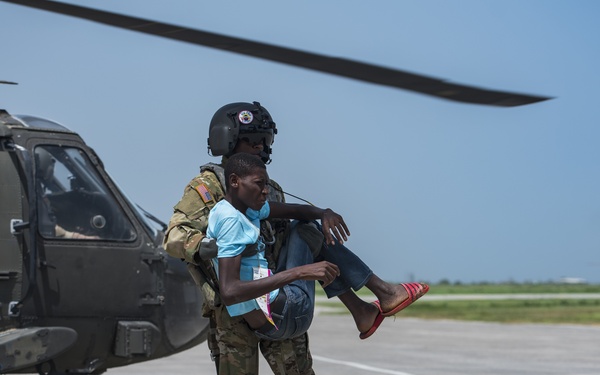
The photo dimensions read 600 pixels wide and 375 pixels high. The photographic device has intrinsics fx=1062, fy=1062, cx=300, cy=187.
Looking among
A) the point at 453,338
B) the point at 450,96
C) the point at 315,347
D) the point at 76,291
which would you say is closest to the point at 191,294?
the point at 76,291

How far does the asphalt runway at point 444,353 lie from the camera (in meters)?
13.2

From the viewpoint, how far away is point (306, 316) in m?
4.86

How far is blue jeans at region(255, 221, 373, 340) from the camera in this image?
15.7 ft

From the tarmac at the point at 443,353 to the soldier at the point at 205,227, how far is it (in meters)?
7.70

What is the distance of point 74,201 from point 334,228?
425cm

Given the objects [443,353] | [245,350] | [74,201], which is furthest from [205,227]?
[443,353]

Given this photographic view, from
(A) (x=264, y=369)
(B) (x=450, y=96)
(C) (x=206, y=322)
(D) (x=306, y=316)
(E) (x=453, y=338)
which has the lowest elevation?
(E) (x=453, y=338)

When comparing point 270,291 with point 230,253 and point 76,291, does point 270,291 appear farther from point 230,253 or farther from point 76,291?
point 76,291

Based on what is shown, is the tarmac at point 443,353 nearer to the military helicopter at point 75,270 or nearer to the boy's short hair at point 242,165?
the military helicopter at point 75,270

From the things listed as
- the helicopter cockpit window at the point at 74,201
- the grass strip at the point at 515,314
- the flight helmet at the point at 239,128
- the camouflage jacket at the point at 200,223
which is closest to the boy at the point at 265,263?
the camouflage jacket at the point at 200,223

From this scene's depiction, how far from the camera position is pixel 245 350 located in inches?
194

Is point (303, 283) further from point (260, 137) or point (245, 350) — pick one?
point (260, 137)

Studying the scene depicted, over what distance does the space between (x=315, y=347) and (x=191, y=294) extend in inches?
356

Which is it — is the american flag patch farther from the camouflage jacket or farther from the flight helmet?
the flight helmet
